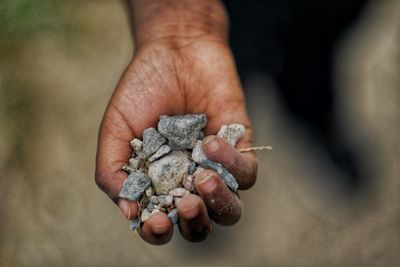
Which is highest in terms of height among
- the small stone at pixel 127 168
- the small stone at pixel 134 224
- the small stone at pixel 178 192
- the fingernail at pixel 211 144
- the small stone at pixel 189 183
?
the fingernail at pixel 211 144

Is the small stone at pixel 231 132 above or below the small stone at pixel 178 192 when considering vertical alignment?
above

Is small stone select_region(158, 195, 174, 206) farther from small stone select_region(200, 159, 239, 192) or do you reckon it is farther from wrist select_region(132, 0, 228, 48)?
wrist select_region(132, 0, 228, 48)

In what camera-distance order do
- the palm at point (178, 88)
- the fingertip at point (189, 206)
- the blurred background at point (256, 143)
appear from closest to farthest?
the fingertip at point (189, 206) < the palm at point (178, 88) < the blurred background at point (256, 143)

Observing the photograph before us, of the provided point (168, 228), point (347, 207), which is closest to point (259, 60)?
point (347, 207)

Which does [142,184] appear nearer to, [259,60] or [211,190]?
[211,190]

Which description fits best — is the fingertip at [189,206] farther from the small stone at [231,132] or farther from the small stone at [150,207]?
the small stone at [231,132]

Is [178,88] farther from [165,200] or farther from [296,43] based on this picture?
[296,43]

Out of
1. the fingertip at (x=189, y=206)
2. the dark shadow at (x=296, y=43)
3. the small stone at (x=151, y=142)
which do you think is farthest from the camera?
the dark shadow at (x=296, y=43)

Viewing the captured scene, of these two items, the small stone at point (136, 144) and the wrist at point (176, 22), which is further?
the wrist at point (176, 22)

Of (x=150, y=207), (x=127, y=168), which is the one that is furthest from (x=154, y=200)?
(x=127, y=168)

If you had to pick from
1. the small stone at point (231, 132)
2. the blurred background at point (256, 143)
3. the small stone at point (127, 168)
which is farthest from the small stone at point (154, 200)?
the blurred background at point (256, 143)
